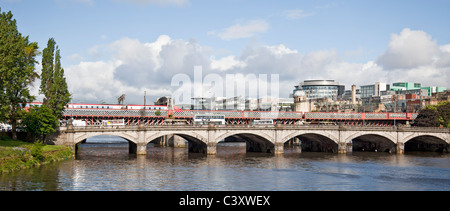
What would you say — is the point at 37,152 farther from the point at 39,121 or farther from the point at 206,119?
the point at 206,119

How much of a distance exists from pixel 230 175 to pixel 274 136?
125ft

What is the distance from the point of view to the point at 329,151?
110 m

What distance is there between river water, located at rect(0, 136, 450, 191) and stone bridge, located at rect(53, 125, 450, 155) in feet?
24.4

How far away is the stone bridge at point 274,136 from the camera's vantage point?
87.0 m

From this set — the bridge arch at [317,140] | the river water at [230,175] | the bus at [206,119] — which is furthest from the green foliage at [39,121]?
the bus at [206,119]

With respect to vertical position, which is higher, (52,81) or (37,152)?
(52,81)

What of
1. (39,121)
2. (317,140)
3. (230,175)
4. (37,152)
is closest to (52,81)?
(39,121)

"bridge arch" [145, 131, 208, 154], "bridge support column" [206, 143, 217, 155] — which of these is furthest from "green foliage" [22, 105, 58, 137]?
"bridge support column" [206, 143, 217, 155]

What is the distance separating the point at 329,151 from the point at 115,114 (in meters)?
60.3

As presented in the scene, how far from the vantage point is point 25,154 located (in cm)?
6462

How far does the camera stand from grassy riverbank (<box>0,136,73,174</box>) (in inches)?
2315

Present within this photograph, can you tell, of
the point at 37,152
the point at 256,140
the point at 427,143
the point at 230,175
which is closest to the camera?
the point at 230,175

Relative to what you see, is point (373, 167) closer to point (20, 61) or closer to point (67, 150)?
point (67, 150)
